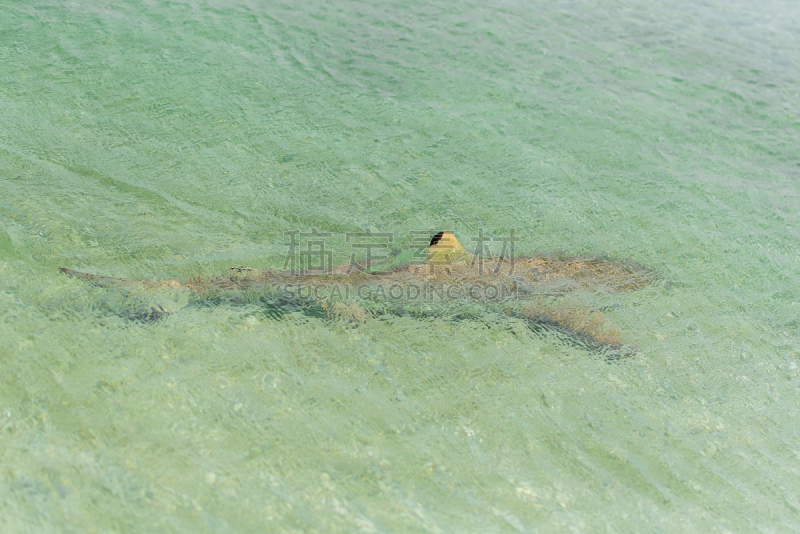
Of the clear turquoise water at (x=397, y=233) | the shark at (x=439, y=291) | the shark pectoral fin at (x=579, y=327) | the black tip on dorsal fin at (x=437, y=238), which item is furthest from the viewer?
the black tip on dorsal fin at (x=437, y=238)

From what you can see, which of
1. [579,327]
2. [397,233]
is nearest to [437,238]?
[397,233]

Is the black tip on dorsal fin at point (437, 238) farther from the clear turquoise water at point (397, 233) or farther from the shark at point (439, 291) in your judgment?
the clear turquoise water at point (397, 233)

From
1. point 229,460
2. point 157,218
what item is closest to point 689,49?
point 157,218

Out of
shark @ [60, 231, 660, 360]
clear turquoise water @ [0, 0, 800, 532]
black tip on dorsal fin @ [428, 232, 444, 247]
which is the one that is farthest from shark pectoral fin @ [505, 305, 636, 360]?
black tip on dorsal fin @ [428, 232, 444, 247]

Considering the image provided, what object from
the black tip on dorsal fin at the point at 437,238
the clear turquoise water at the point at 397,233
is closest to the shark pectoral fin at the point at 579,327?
the clear turquoise water at the point at 397,233

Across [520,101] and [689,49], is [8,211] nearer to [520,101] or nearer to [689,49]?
[520,101]

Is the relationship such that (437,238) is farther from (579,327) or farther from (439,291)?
(579,327)
